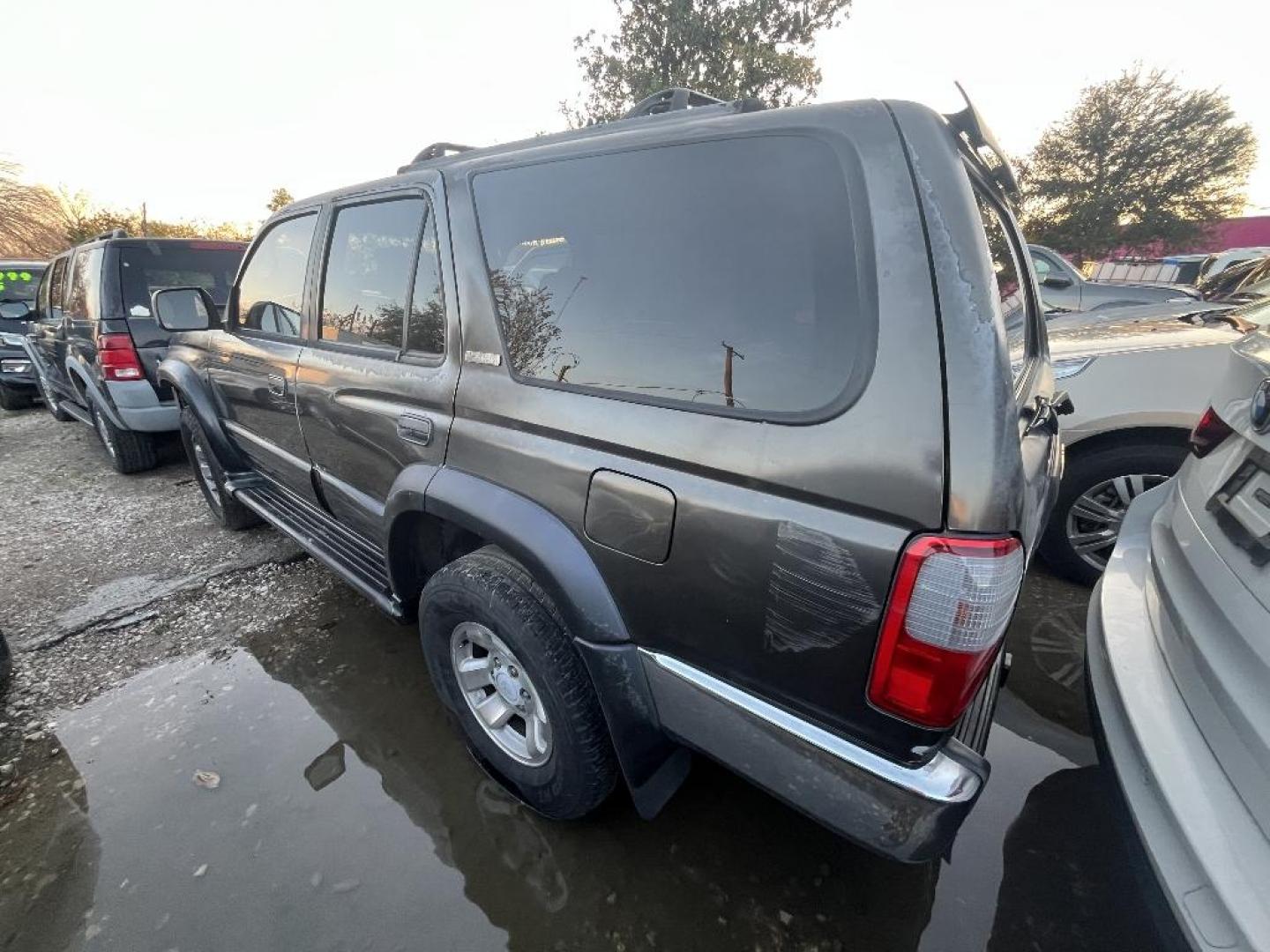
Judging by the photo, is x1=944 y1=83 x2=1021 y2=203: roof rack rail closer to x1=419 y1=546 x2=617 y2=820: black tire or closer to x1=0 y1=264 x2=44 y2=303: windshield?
x1=419 y1=546 x2=617 y2=820: black tire

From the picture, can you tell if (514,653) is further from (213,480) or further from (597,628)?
(213,480)

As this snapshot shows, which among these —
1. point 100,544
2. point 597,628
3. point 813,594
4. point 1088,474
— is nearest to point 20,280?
point 100,544

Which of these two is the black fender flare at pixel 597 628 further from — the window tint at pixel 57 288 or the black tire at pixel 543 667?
the window tint at pixel 57 288

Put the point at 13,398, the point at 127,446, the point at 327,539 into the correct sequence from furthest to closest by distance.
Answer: the point at 13,398 < the point at 127,446 < the point at 327,539

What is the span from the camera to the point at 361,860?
1.74 metres

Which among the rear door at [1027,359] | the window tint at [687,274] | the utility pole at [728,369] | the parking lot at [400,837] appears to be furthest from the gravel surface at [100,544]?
the rear door at [1027,359]

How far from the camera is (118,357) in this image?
4.24 meters

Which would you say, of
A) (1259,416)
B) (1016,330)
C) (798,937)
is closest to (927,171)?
(1016,330)

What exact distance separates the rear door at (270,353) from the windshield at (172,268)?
171cm

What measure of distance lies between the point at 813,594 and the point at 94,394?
5880 mm

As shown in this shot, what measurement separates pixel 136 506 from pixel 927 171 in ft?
17.8

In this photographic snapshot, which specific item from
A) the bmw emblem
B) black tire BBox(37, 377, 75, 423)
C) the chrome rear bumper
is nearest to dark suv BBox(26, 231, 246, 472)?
black tire BBox(37, 377, 75, 423)

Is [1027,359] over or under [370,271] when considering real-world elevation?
under

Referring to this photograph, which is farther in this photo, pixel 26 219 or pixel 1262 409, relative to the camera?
pixel 26 219
